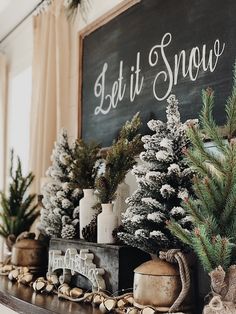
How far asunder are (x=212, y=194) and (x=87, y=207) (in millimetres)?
637

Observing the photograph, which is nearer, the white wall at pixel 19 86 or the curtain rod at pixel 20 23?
the curtain rod at pixel 20 23

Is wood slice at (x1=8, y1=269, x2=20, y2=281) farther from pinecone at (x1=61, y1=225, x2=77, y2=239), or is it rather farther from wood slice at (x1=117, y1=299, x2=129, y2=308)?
wood slice at (x1=117, y1=299, x2=129, y2=308)

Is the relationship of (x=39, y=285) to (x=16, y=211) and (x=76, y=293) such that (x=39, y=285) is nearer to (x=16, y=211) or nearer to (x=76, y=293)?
(x=76, y=293)

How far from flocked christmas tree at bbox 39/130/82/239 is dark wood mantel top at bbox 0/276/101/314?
23cm

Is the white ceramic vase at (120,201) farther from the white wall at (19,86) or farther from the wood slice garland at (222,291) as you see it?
the white wall at (19,86)

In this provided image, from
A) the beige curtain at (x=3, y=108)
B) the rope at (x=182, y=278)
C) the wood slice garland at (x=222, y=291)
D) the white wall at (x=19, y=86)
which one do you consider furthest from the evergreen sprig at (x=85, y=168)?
the beige curtain at (x=3, y=108)

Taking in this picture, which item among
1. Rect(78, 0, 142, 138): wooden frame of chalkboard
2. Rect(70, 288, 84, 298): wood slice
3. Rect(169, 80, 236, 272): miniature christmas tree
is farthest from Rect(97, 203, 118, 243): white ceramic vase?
Rect(78, 0, 142, 138): wooden frame of chalkboard

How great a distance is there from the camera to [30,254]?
6.13 ft

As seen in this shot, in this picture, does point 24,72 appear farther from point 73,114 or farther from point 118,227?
point 118,227

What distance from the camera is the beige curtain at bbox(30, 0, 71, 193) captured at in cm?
233

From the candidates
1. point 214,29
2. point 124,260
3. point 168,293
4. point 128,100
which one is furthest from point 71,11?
point 168,293

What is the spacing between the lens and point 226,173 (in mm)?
1075

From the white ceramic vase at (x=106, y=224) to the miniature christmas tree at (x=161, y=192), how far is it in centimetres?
17

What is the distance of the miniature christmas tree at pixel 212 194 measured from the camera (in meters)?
1.06
